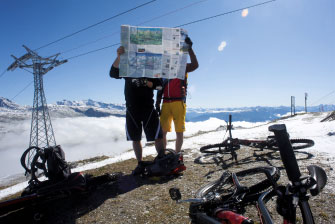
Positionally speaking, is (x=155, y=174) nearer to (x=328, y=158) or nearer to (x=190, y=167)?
(x=190, y=167)

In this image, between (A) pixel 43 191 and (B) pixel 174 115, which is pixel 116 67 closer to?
(B) pixel 174 115

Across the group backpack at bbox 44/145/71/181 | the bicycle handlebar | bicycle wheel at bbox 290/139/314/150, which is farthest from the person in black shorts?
bicycle wheel at bbox 290/139/314/150

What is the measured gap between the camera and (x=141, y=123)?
5.44 metres

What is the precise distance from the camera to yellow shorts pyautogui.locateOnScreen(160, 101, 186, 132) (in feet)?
19.4

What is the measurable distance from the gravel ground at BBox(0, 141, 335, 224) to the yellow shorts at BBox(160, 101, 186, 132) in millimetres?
1333

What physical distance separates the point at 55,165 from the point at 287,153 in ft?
13.1

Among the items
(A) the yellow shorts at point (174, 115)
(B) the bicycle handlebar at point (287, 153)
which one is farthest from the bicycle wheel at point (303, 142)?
(B) the bicycle handlebar at point (287, 153)

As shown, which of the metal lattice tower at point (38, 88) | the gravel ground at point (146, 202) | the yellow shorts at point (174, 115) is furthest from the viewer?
the metal lattice tower at point (38, 88)

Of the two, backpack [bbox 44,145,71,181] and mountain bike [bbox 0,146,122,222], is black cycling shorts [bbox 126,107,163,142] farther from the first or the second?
backpack [bbox 44,145,71,181]

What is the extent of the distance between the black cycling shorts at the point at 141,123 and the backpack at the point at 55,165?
1.77 meters

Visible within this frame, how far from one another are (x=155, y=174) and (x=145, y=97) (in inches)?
79.9

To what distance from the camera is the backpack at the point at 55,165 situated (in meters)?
3.88

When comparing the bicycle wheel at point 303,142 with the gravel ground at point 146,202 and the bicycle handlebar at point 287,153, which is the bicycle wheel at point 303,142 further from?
the bicycle handlebar at point 287,153

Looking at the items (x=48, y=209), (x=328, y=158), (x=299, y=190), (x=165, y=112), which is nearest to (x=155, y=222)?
(x=48, y=209)
